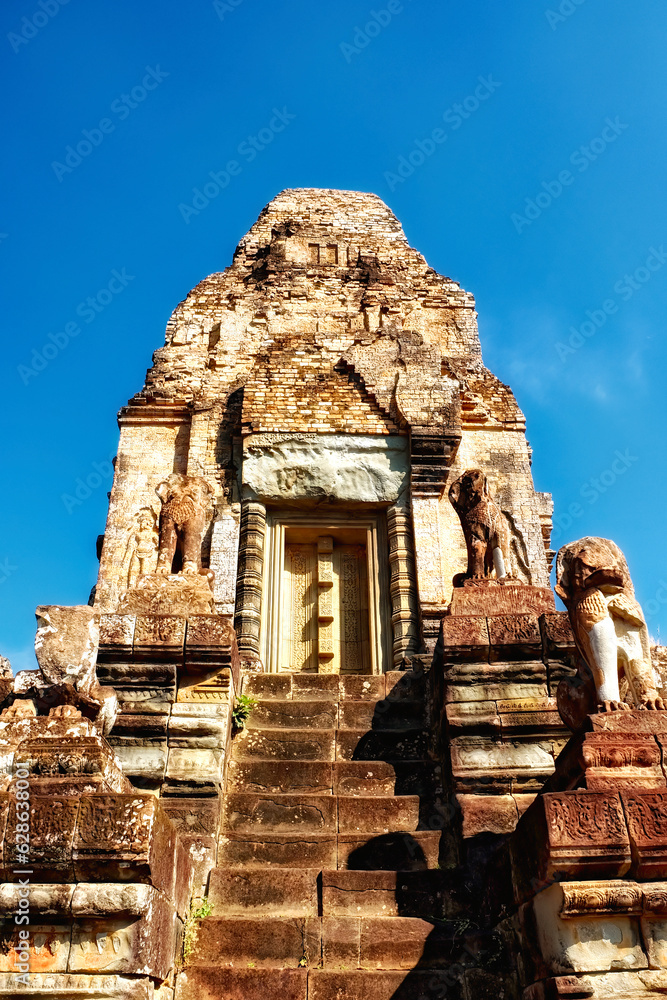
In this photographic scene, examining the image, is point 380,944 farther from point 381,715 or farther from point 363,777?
point 381,715

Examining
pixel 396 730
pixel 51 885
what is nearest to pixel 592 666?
pixel 396 730

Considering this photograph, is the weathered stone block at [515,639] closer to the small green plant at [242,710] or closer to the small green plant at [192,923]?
the small green plant at [242,710]

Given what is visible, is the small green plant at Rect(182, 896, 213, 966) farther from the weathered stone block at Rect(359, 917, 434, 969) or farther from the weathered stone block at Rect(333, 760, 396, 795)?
the weathered stone block at Rect(333, 760, 396, 795)

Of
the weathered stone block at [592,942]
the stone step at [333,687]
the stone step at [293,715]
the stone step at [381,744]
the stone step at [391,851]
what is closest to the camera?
the weathered stone block at [592,942]

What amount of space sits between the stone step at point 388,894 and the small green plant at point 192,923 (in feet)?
2.57

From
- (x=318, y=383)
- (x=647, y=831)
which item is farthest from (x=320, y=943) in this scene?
(x=318, y=383)

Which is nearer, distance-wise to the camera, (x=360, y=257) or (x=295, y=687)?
(x=295, y=687)

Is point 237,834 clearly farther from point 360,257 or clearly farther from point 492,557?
point 360,257

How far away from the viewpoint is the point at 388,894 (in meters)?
5.48

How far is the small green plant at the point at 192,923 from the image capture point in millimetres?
5031

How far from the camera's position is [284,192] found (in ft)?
55.2

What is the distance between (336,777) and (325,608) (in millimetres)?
4603

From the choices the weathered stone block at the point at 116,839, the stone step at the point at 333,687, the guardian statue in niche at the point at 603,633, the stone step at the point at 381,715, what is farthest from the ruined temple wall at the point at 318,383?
the weathered stone block at the point at 116,839

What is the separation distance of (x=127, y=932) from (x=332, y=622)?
7.13 m
